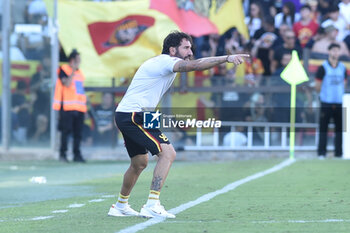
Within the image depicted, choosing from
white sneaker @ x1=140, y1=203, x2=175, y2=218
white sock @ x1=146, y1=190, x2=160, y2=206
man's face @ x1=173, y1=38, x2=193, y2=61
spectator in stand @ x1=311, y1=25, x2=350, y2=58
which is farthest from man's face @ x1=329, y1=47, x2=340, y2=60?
white sneaker @ x1=140, y1=203, x2=175, y2=218

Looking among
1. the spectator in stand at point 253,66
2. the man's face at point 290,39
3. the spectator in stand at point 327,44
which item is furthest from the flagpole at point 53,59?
the spectator in stand at point 327,44

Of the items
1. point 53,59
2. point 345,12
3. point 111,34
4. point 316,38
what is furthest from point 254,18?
point 53,59

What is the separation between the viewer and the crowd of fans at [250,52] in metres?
18.9

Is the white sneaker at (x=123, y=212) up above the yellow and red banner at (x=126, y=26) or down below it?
below

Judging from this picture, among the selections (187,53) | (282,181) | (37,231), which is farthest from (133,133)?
(282,181)

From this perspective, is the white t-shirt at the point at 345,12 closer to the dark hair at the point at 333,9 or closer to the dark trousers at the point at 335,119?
the dark hair at the point at 333,9

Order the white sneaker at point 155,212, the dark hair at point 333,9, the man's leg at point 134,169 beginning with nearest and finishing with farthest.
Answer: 1. the white sneaker at point 155,212
2. the man's leg at point 134,169
3. the dark hair at point 333,9

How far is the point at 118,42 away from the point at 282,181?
805 centimetres

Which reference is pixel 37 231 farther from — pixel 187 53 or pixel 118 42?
pixel 118 42

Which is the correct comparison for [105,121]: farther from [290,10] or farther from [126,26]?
[290,10]

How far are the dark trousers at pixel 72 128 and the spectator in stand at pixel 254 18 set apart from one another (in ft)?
13.8

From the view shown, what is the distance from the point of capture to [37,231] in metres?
7.63

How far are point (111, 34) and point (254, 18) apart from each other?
3.08 metres

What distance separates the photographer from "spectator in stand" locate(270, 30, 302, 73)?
752 inches
